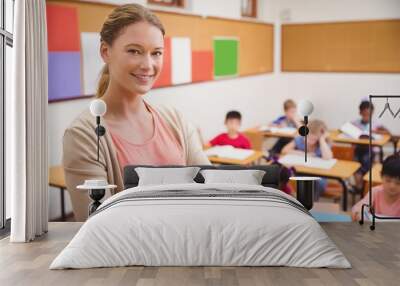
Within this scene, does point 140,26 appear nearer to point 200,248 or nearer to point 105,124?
point 105,124

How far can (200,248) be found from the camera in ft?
14.0

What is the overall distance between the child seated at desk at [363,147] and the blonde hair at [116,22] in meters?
2.41

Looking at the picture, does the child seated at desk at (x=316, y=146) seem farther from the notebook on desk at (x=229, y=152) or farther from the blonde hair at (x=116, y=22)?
the blonde hair at (x=116, y=22)

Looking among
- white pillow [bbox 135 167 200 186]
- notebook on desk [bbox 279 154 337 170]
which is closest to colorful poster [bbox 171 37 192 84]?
white pillow [bbox 135 167 200 186]

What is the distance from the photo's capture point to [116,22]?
20.0ft

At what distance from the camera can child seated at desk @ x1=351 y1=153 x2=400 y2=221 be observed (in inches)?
245

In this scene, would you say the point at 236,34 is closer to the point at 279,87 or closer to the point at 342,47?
the point at 279,87

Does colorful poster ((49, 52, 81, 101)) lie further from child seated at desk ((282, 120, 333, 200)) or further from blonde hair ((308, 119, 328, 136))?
blonde hair ((308, 119, 328, 136))

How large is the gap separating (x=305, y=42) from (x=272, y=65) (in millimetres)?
430

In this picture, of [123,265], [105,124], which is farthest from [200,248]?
[105,124]

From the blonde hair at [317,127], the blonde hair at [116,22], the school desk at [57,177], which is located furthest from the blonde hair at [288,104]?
the school desk at [57,177]

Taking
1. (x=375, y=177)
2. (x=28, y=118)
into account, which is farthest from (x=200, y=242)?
(x=375, y=177)

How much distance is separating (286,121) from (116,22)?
2.04 m

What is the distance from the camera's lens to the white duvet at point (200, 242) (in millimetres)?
4266
